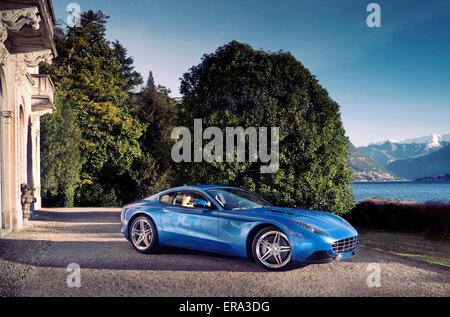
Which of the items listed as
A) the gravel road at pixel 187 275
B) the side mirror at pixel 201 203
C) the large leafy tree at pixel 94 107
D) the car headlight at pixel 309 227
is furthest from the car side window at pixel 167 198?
the large leafy tree at pixel 94 107

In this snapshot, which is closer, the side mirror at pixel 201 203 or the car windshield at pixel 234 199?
the side mirror at pixel 201 203

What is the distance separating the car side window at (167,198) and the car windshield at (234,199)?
763 millimetres

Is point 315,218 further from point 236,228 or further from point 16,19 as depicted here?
point 16,19

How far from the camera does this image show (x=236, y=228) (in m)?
6.68

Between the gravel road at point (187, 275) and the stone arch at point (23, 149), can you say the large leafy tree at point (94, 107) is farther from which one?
the gravel road at point (187, 275)

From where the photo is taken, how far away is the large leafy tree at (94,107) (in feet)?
98.6

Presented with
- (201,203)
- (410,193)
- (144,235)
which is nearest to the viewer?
(201,203)

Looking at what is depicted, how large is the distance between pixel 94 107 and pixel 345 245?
89.1 feet

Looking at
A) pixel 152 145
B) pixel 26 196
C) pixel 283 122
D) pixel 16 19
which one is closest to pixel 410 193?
pixel 152 145

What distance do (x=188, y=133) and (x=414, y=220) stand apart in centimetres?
1194

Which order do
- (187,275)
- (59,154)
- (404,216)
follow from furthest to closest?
(59,154)
(404,216)
(187,275)

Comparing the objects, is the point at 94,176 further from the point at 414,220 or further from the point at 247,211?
the point at 247,211

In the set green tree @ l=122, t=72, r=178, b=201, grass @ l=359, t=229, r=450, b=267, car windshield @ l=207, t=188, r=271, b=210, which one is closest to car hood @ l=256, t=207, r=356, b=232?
car windshield @ l=207, t=188, r=271, b=210

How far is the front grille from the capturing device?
6.26 meters
